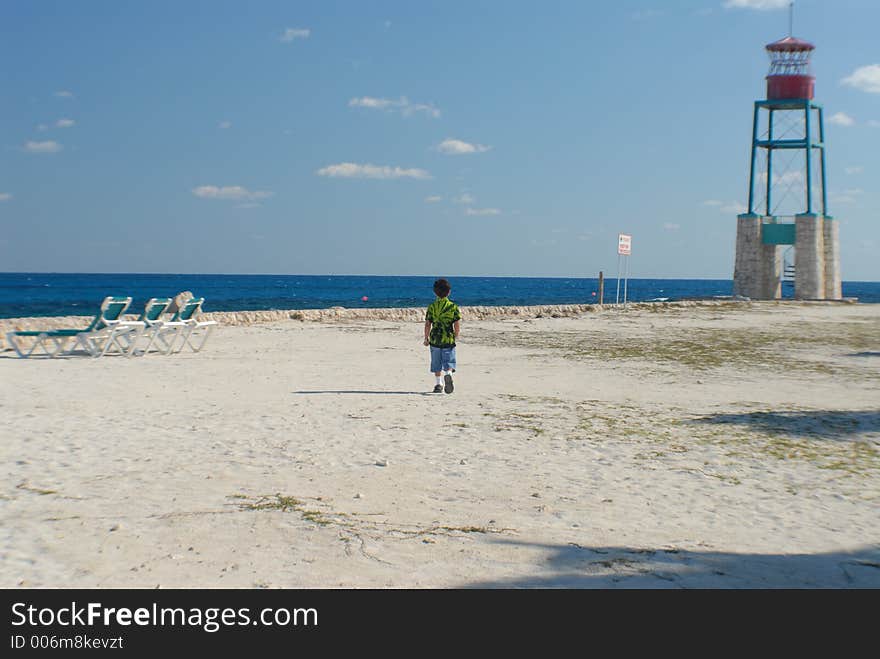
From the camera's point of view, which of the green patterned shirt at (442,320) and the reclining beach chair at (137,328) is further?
the reclining beach chair at (137,328)

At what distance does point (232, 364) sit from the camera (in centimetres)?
1325

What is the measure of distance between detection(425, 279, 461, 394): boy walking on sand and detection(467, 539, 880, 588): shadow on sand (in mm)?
5739

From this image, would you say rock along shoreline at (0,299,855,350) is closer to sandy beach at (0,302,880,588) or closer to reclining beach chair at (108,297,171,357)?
reclining beach chair at (108,297,171,357)

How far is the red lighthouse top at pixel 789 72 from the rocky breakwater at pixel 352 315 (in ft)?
37.5

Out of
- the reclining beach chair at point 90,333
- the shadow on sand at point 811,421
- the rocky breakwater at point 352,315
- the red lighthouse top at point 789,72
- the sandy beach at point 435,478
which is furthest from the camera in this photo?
the red lighthouse top at point 789,72

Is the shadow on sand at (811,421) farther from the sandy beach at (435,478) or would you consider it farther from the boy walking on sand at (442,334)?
the boy walking on sand at (442,334)

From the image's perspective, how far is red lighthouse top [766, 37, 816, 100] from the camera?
1561 inches

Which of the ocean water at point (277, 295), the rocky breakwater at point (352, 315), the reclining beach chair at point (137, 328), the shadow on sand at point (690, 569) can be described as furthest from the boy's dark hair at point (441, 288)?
the ocean water at point (277, 295)

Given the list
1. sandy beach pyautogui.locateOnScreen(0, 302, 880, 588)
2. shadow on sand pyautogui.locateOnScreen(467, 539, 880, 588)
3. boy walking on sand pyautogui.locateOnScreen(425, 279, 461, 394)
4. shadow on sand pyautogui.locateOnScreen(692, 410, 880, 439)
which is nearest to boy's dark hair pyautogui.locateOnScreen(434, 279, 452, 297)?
boy walking on sand pyautogui.locateOnScreen(425, 279, 461, 394)

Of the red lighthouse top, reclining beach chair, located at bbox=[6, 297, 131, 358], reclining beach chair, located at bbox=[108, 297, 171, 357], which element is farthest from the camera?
the red lighthouse top

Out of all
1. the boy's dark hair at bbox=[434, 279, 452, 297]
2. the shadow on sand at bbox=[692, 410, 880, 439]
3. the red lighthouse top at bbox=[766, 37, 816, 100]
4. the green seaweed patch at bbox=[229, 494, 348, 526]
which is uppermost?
the red lighthouse top at bbox=[766, 37, 816, 100]

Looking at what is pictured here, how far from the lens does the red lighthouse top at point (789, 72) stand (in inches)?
1561

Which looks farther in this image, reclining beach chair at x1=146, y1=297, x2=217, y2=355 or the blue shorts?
reclining beach chair at x1=146, y1=297, x2=217, y2=355

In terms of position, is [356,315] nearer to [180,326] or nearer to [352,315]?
[352,315]
